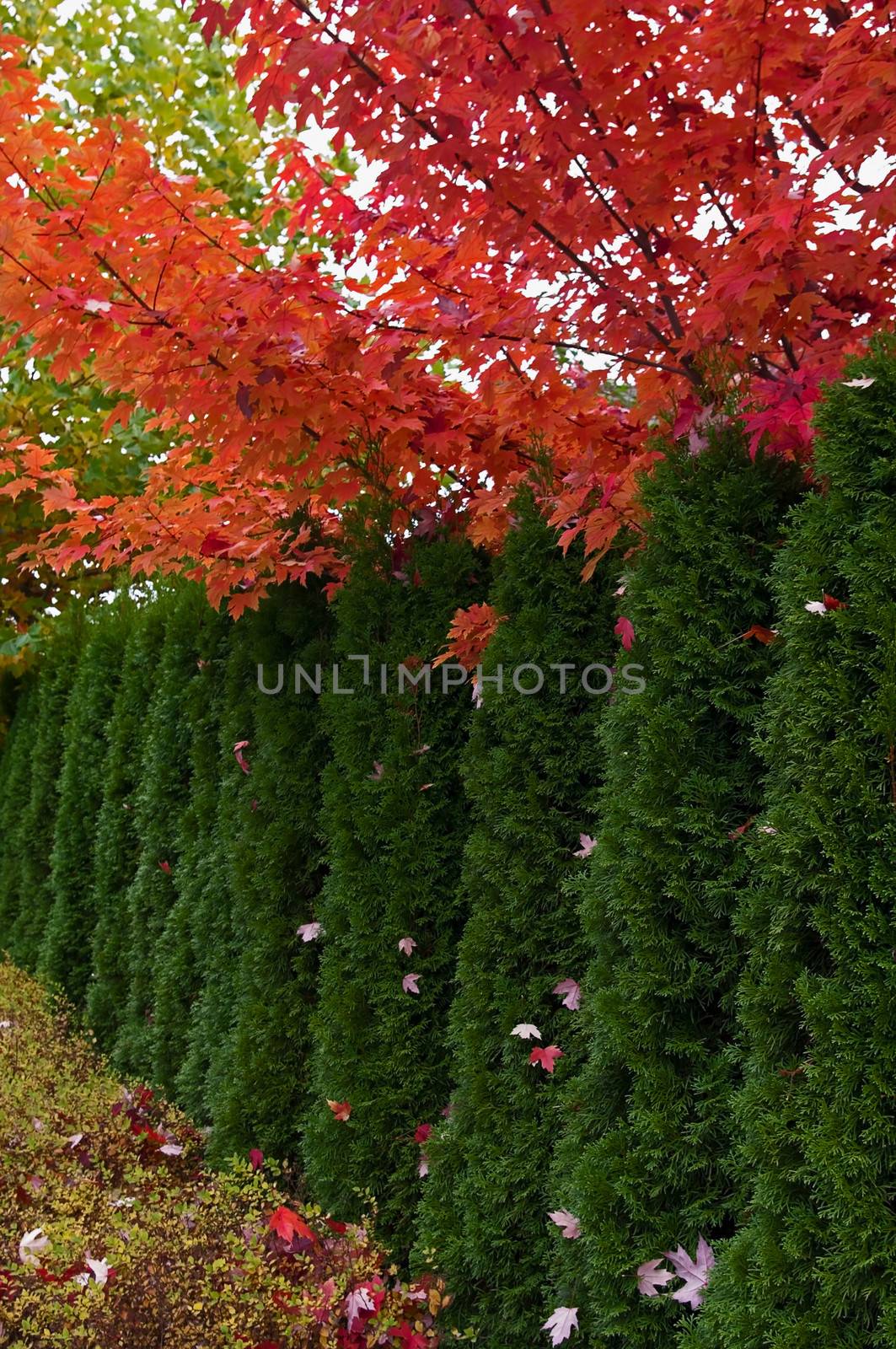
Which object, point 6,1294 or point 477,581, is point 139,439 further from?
point 6,1294

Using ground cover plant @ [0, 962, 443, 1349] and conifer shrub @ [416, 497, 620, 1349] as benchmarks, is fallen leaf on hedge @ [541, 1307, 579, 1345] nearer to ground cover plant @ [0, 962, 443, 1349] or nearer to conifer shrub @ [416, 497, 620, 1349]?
conifer shrub @ [416, 497, 620, 1349]

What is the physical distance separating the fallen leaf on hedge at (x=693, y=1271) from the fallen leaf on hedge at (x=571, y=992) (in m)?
0.70

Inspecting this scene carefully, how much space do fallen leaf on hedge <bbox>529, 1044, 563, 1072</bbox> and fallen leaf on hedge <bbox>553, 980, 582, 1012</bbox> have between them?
0.12 meters

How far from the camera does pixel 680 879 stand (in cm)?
270

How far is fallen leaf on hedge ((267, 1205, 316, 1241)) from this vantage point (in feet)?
12.0

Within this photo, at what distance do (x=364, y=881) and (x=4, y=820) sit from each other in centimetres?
590

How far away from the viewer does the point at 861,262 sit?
10.0 ft

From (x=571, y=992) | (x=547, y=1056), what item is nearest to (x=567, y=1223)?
(x=547, y=1056)

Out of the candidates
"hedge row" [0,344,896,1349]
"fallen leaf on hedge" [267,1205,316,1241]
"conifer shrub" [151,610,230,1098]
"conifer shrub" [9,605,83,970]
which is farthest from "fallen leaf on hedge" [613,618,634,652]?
"conifer shrub" [9,605,83,970]

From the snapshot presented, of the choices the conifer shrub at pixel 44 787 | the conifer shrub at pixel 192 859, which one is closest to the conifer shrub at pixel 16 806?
the conifer shrub at pixel 44 787

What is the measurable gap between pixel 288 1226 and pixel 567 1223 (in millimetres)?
1102

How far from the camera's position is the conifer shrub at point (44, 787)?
27.3 ft

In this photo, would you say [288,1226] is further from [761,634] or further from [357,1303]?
[761,634]

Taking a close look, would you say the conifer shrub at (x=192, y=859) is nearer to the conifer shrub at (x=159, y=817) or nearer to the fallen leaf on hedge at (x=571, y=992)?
the conifer shrub at (x=159, y=817)
